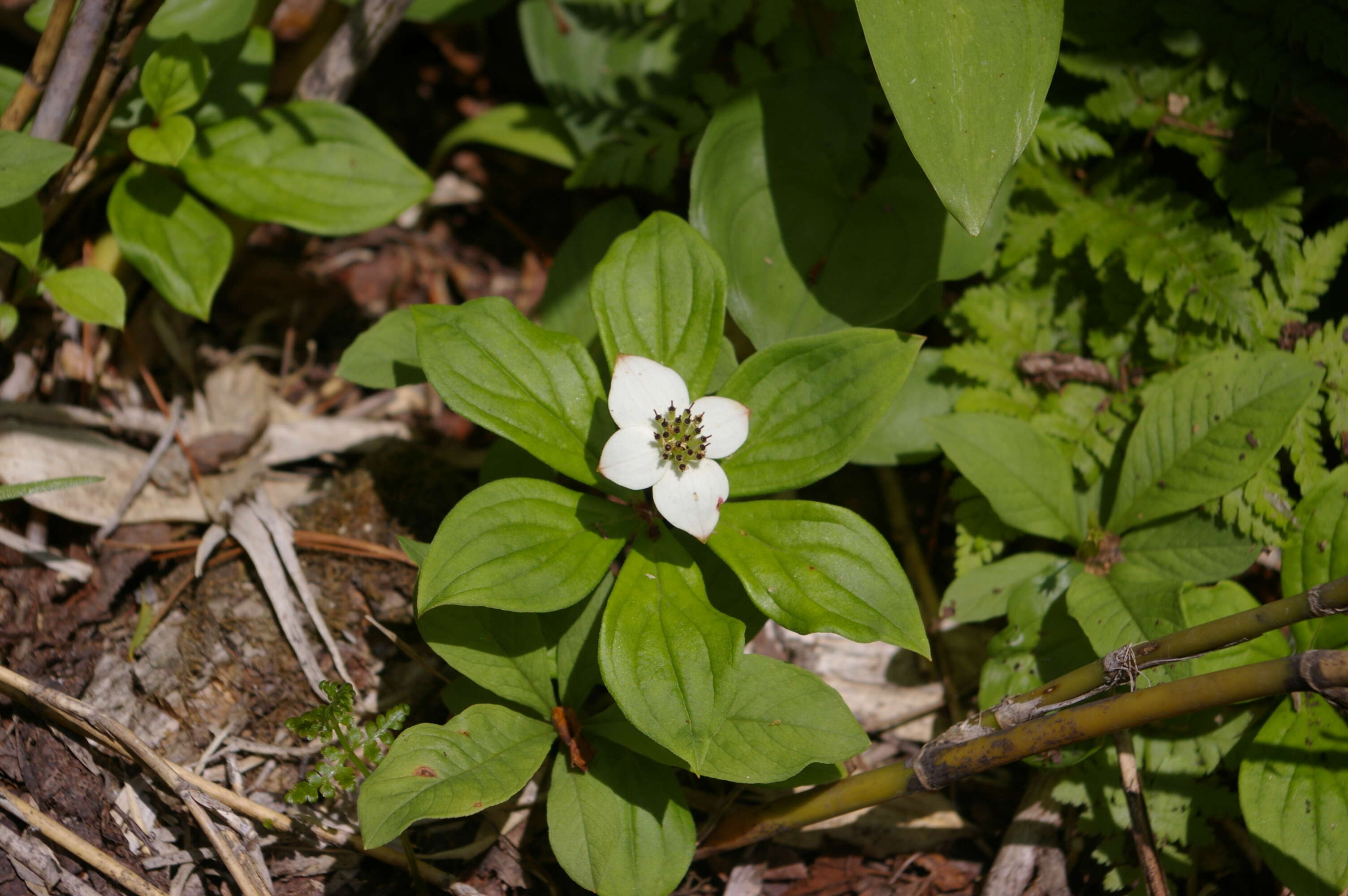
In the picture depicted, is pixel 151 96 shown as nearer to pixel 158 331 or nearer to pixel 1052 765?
pixel 158 331

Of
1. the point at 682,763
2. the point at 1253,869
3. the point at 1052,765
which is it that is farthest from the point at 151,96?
the point at 1253,869

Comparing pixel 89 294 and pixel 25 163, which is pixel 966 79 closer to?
pixel 25 163

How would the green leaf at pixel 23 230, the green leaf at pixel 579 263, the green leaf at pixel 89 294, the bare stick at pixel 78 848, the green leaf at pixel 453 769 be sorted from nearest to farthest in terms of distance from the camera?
the green leaf at pixel 453 769, the bare stick at pixel 78 848, the green leaf at pixel 23 230, the green leaf at pixel 89 294, the green leaf at pixel 579 263

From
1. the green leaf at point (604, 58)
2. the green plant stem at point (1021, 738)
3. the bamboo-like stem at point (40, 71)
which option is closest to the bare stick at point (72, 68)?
the bamboo-like stem at point (40, 71)

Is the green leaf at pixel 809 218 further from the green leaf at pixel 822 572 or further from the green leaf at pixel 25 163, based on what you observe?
the green leaf at pixel 25 163

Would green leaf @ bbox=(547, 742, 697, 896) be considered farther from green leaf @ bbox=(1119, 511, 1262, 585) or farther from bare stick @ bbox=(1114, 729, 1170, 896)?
green leaf @ bbox=(1119, 511, 1262, 585)

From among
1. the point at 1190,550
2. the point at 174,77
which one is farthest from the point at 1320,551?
the point at 174,77
